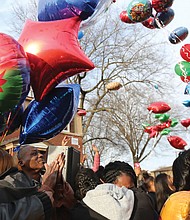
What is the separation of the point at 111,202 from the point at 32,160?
0.89 metres

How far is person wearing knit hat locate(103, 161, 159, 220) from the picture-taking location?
2207mm

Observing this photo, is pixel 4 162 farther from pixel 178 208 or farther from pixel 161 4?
pixel 161 4

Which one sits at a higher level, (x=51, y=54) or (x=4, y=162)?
(x=51, y=54)

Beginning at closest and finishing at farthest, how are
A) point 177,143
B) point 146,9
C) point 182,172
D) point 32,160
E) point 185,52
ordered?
point 182,172 < point 32,160 < point 146,9 < point 185,52 < point 177,143

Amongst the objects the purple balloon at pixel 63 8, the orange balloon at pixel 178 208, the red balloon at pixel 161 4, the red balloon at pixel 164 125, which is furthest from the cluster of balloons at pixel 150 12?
the orange balloon at pixel 178 208

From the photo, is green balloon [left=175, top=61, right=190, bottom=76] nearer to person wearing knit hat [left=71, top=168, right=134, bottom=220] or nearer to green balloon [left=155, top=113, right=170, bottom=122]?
green balloon [left=155, top=113, right=170, bottom=122]

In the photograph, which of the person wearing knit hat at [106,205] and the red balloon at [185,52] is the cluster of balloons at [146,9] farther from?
the person wearing knit hat at [106,205]

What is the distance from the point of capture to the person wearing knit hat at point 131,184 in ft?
7.24

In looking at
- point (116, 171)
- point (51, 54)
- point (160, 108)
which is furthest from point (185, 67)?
point (51, 54)

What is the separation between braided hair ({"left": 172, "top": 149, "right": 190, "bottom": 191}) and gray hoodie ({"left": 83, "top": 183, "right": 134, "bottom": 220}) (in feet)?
0.99

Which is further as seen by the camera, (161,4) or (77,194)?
(161,4)

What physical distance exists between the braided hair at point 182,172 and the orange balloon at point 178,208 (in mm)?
255

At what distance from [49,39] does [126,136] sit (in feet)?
64.1

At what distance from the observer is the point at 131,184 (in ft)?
8.46
